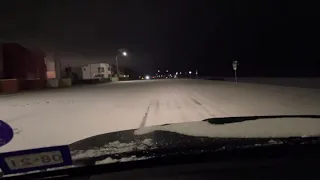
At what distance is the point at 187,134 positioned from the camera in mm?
4375

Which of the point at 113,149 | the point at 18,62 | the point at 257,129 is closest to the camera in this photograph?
the point at 113,149

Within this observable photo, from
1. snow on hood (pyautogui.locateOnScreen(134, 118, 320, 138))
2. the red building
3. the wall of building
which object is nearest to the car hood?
snow on hood (pyautogui.locateOnScreen(134, 118, 320, 138))

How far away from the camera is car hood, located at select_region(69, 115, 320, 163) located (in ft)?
11.3

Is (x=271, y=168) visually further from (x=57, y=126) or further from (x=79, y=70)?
(x=79, y=70)

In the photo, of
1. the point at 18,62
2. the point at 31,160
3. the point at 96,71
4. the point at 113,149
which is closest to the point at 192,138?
the point at 113,149

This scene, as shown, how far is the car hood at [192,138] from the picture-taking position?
11.3 feet

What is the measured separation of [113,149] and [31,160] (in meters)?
1.13

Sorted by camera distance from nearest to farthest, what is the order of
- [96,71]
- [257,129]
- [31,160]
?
[31,160] < [257,129] < [96,71]

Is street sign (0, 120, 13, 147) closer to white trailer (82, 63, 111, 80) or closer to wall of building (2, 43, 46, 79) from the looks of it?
wall of building (2, 43, 46, 79)

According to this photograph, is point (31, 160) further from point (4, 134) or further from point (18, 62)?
point (18, 62)

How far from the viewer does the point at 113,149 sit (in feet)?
12.0

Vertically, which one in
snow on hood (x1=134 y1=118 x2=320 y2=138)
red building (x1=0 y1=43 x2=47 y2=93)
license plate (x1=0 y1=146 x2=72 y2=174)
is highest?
red building (x1=0 y1=43 x2=47 y2=93)

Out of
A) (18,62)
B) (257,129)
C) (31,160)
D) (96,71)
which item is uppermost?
(18,62)

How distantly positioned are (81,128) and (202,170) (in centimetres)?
822
